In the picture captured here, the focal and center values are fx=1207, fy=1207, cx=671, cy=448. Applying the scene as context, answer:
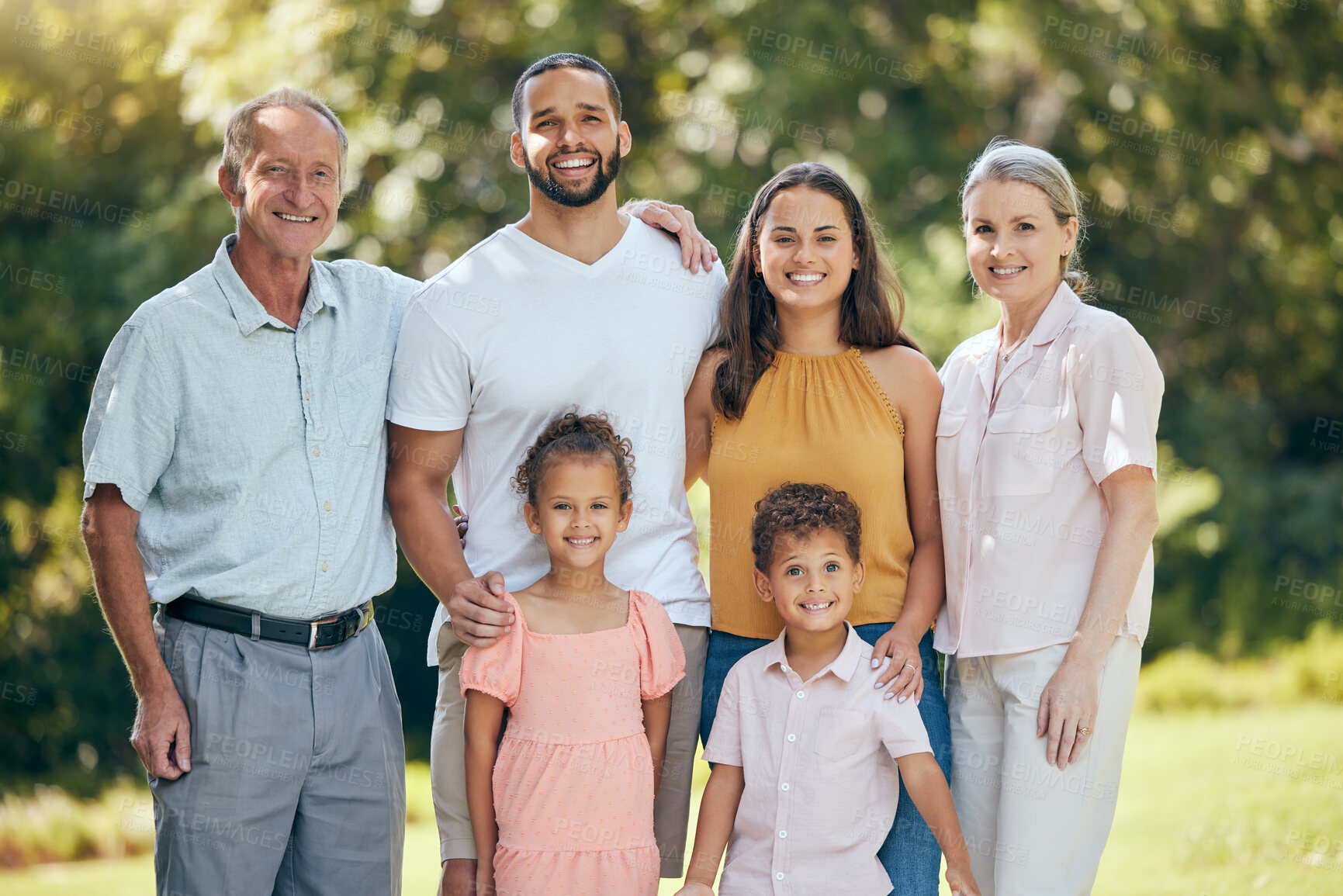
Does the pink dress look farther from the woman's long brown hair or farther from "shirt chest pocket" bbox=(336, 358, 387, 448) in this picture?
the woman's long brown hair

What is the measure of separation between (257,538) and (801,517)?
1236mm

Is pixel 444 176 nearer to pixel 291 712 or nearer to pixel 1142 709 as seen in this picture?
pixel 291 712

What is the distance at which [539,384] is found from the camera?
9.66 ft

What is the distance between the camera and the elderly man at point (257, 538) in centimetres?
266

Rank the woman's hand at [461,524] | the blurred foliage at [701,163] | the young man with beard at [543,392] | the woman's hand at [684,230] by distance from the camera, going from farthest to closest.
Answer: the blurred foliage at [701,163] → the woman's hand at [684,230] → the woman's hand at [461,524] → the young man with beard at [543,392]

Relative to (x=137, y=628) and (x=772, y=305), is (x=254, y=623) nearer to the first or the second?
(x=137, y=628)

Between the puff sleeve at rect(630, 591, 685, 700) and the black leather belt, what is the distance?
723mm

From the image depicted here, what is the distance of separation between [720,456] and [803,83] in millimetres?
4966

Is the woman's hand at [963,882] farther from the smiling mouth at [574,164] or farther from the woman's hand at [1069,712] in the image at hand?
the smiling mouth at [574,164]

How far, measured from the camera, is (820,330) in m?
3.09

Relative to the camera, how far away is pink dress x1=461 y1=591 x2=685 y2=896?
8.97 ft

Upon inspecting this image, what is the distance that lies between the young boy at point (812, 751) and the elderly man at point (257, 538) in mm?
860

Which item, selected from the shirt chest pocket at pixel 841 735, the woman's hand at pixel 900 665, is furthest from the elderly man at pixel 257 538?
the woman's hand at pixel 900 665

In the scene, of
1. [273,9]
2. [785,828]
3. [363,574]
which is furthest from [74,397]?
[785,828]
